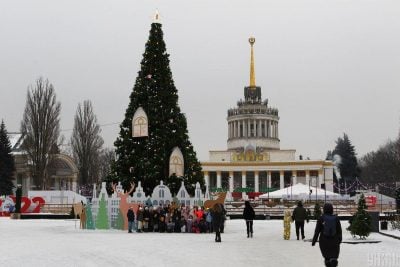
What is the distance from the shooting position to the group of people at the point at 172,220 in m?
27.6

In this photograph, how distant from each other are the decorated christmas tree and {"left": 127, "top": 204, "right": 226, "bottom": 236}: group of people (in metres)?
2.76

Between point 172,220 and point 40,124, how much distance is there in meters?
28.5

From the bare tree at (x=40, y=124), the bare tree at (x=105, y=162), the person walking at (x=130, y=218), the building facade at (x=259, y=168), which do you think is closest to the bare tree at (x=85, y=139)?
the bare tree at (x=40, y=124)

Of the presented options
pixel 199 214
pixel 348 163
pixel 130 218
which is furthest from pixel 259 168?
pixel 130 218

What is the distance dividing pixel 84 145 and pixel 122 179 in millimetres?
30085

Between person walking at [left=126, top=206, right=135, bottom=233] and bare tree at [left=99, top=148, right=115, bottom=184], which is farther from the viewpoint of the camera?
bare tree at [left=99, top=148, right=115, bottom=184]

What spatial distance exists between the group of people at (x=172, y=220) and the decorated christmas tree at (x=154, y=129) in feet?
9.04

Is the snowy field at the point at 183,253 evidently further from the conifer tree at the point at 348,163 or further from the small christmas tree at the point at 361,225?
the conifer tree at the point at 348,163

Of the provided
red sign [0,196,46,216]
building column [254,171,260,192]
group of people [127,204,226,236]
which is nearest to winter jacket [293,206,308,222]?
group of people [127,204,226,236]

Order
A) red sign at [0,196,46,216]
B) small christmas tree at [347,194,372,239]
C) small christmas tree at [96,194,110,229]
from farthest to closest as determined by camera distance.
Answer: red sign at [0,196,46,216] → small christmas tree at [96,194,110,229] → small christmas tree at [347,194,372,239]

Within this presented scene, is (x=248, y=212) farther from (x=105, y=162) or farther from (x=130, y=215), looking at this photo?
(x=105, y=162)

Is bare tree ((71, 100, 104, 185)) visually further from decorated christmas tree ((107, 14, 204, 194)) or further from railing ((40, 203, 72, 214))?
decorated christmas tree ((107, 14, 204, 194))

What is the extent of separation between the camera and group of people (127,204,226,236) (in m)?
27.6

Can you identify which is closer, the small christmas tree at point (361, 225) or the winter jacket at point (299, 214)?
the small christmas tree at point (361, 225)
